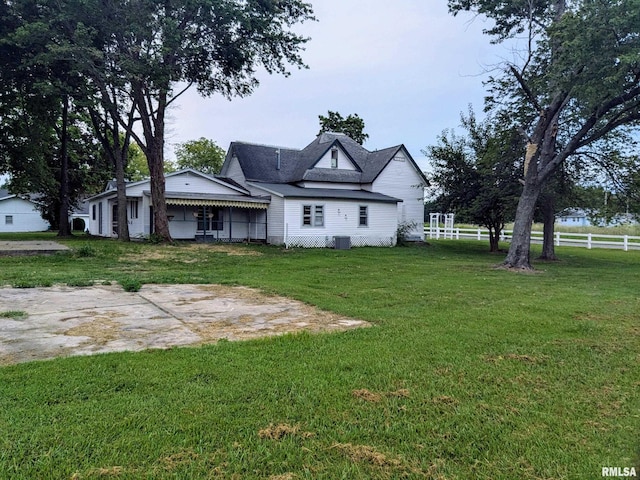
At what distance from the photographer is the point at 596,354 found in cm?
450

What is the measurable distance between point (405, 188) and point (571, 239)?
39.9ft

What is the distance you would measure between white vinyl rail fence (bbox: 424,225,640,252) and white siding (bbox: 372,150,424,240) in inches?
265

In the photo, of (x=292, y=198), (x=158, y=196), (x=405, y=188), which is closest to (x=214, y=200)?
(x=158, y=196)

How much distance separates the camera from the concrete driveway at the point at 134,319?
4.56m

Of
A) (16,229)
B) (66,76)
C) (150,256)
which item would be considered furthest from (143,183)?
(16,229)

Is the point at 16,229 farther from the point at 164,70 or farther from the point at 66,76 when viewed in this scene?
the point at 164,70

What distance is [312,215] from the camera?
882 inches

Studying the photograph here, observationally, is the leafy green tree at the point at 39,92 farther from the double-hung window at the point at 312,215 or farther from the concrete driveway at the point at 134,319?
the concrete driveway at the point at 134,319

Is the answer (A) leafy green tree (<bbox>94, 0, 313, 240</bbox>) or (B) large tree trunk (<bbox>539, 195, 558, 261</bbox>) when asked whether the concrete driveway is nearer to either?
(A) leafy green tree (<bbox>94, 0, 313, 240</bbox>)

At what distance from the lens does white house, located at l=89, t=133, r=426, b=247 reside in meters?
22.3

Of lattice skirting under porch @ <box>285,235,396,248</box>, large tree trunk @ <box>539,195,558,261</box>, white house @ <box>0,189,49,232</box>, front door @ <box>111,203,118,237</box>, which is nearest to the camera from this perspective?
large tree trunk @ <box>539,195,558,261</box>

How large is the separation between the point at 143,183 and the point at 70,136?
43.5 ft

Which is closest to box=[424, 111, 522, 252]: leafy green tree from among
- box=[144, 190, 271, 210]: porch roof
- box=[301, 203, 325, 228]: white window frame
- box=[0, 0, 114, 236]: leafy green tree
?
box=[301, 203, 325, 228]: white window frame

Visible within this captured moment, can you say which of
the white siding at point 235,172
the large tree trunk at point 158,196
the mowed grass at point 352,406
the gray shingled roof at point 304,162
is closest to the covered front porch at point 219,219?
the large tree trunk at point 158,196
